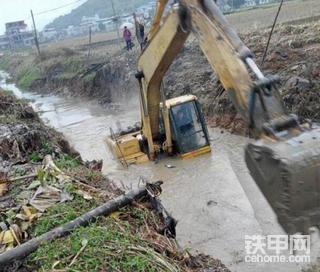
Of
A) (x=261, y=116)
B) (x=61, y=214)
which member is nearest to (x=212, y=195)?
(x=61, y=214)

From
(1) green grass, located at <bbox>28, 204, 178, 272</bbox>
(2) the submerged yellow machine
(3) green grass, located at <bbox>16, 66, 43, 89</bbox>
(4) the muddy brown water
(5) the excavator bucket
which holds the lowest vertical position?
(3) green grass, located at <bbox>16, 66, 43, 89</bbox>

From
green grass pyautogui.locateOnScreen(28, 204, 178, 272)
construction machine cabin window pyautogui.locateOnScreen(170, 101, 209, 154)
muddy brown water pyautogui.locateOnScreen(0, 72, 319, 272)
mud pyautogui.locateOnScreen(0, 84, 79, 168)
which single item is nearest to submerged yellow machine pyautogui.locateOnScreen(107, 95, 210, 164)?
construction machine cabin window pyautogui.locateOnScreen(170, 101, 209, 154)

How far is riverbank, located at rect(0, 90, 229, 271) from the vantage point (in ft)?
16.9

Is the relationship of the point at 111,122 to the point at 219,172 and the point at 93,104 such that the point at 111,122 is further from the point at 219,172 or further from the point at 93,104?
the point at 219,172

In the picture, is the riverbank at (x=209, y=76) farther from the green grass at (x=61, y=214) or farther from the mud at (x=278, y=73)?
the green grass at (x=61, y=214)

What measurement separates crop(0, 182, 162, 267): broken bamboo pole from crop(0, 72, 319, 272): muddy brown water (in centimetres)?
160

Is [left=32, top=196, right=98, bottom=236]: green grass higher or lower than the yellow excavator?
lower

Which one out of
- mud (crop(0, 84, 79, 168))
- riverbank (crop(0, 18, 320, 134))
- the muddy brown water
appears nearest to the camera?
the muddy brown water

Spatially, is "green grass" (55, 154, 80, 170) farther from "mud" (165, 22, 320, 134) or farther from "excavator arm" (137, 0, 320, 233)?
"mud" (165, 22, 320, 134)

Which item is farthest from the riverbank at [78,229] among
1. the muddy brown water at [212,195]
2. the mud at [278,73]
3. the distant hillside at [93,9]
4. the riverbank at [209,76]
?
the distant hillside at [93,9]

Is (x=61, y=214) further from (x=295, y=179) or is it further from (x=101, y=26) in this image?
(x=101, y=26)

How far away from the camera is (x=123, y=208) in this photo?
651 cm

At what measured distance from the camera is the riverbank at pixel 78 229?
202 inches

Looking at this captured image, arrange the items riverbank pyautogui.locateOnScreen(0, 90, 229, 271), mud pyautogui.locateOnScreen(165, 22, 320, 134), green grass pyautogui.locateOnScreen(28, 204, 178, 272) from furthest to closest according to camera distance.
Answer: mud pyautogui.locateOnScreen(165, 22, 320, 134), riverbank pyautogui.locateOnScreen(0, 90, 229, 271), green grass pyautogui.locateOnScreen(28, 204, 178, 272)
